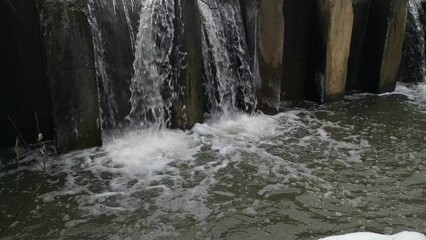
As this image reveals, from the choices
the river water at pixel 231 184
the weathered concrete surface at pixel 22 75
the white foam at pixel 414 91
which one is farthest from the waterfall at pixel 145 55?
the white foam at pixel 414 91

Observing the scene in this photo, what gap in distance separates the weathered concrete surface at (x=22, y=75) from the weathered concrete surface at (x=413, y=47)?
620 centimetres

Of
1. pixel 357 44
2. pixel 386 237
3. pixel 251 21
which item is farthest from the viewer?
pixel 357 44

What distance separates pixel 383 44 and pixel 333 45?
1.03 m

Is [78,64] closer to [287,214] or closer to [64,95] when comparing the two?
[64,95]

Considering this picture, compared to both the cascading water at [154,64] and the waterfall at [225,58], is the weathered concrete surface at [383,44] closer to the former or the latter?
the waterfall at [225,58]

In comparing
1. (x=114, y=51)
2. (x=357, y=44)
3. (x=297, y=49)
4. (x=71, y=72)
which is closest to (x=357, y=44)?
(x=357, y=44)

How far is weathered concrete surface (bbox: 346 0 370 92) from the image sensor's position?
6.88 meters

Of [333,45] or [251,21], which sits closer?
[251,21]

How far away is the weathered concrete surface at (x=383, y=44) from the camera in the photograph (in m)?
6.70

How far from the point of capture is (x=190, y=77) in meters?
5.09

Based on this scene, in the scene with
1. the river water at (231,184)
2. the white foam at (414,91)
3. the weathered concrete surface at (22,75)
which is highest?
the weathered concrete surface at (22,75)

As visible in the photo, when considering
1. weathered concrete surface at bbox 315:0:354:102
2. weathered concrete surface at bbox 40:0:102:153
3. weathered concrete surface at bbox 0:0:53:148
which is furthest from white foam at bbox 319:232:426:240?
weathered concrete surface at bbox 315:0:354:102

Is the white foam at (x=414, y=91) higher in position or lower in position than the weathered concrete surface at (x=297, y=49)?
lower

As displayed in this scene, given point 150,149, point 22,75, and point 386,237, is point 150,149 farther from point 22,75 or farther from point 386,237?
point 386,237
